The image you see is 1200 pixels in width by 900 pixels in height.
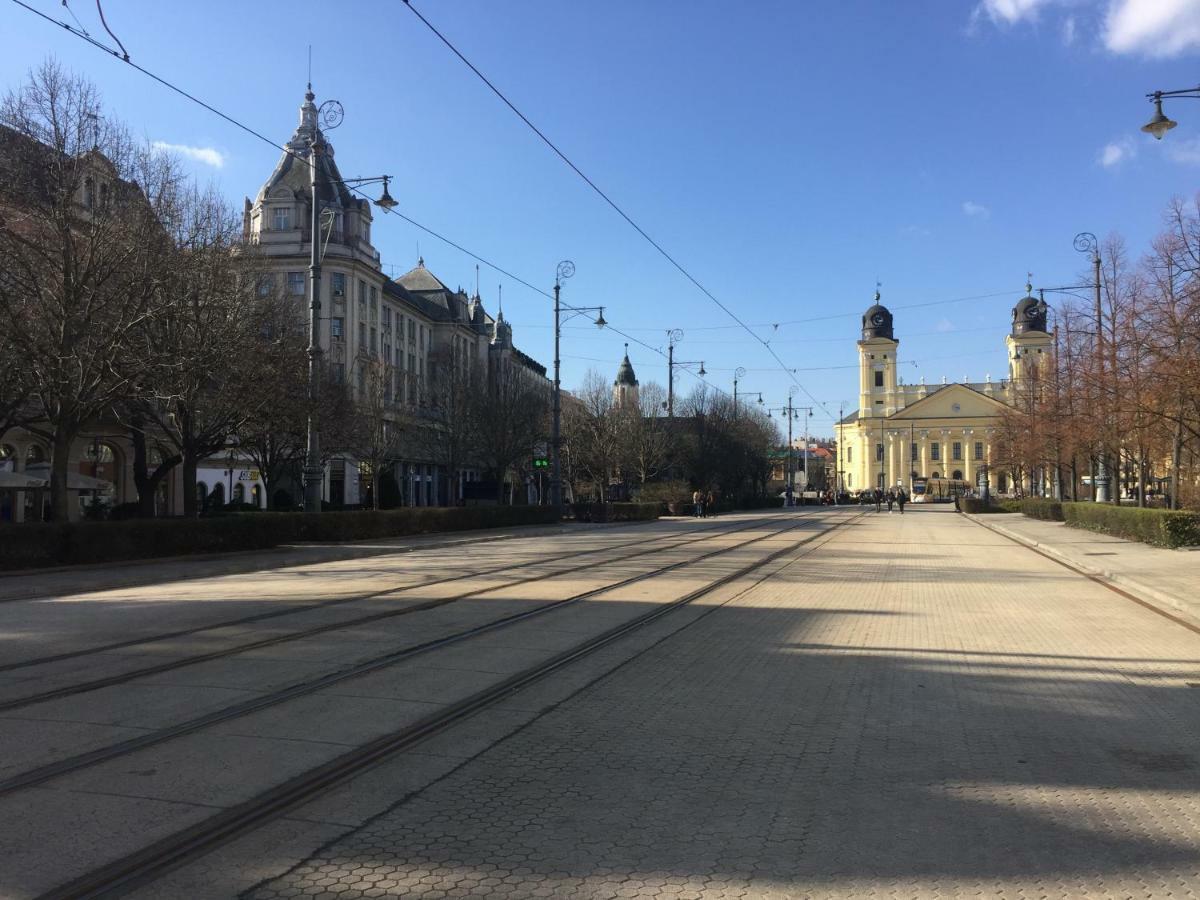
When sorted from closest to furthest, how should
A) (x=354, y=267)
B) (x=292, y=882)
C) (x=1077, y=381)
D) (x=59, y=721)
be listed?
1. (x=292, y=882)
2. (x=59, y=721)
3. (x=1077, y=381)
4. (x=354, y=267)

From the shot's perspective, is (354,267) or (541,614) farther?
(354,267)

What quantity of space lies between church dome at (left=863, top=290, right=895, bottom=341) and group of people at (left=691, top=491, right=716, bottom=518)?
229ft

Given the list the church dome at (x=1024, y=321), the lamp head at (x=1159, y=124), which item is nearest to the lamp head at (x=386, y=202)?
the lamp head at (x=1159, y=124)

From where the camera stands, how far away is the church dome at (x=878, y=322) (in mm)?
125750

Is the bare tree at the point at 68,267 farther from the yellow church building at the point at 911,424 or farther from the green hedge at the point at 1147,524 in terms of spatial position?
the yellow church building at the point at 911,424

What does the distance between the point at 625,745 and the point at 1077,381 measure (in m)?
36.4

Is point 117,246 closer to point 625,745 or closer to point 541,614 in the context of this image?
point 541,614

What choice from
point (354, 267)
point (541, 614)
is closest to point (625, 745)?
point (541, 614)

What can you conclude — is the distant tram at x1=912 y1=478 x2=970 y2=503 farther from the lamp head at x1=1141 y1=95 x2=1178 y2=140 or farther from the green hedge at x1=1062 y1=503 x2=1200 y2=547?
the lamp head at x1=1141 y1=95 x2=1178 y2=140

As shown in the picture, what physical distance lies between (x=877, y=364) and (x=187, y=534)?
383 feet

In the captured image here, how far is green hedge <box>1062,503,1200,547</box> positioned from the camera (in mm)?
24062

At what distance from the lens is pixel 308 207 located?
2361 inches

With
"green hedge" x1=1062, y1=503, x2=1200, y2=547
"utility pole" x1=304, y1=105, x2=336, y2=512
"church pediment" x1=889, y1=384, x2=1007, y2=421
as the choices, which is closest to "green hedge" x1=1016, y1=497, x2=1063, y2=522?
"green hedge" x1=1062, y1=503, x2=1200, y2=547

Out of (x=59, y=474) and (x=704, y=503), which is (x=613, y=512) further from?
(x=59, y=474)
